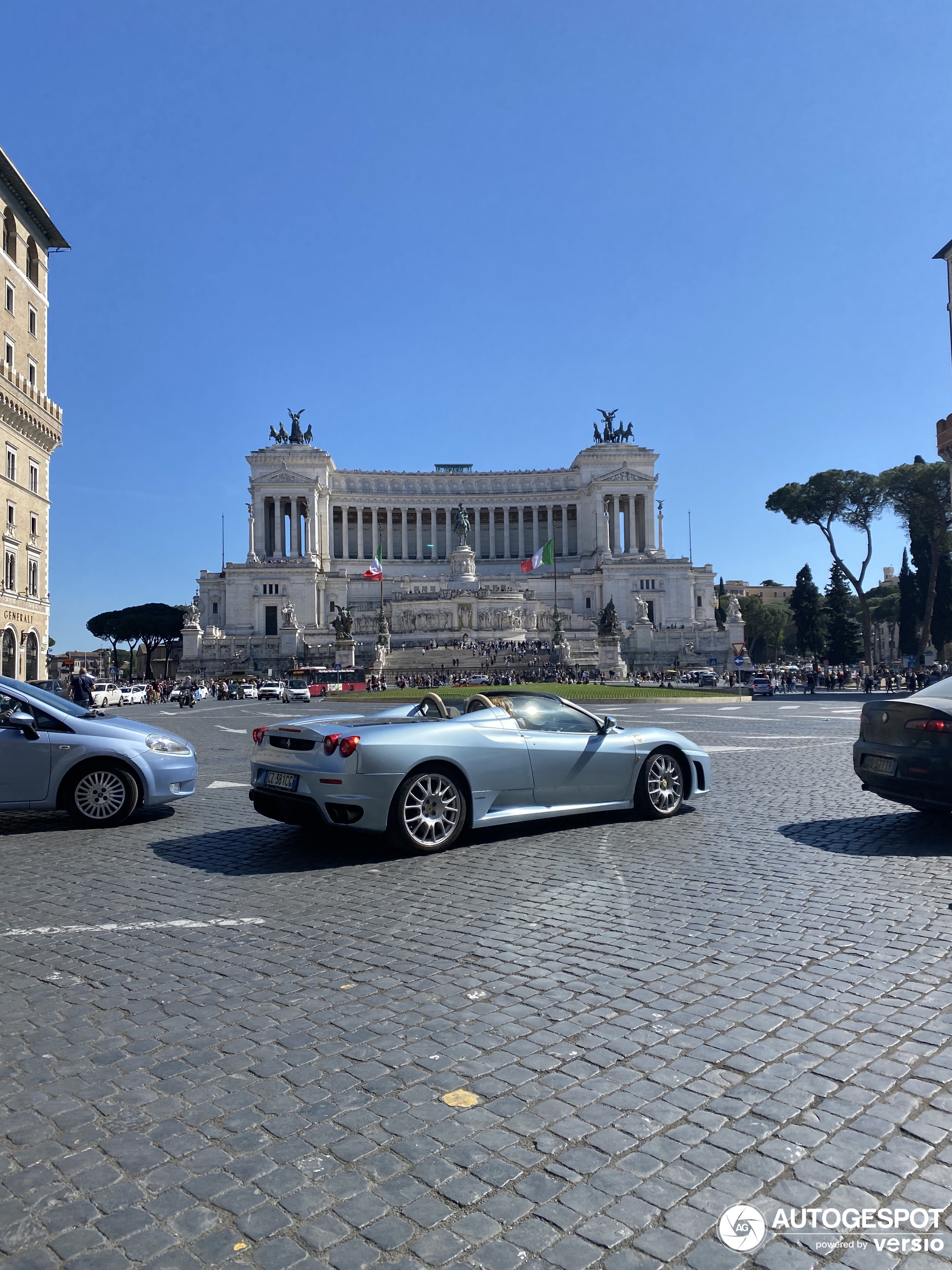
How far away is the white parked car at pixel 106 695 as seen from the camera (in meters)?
42.0

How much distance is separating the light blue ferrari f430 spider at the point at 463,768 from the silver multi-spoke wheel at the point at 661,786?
1 cm

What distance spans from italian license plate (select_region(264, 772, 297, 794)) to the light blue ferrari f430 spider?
0.01 meters

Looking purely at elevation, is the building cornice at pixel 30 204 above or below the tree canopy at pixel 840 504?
above

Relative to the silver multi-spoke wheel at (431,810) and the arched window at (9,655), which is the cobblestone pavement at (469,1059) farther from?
the arched window at (9,655)

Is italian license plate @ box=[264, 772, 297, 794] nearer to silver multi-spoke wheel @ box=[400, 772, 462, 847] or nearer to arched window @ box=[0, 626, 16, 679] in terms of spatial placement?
silver multi-spoke wheel @ box=[400, 772, 462, 847]

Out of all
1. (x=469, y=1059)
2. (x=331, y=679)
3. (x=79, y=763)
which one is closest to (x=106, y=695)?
(x=331, y=679)

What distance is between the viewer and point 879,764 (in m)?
8.80

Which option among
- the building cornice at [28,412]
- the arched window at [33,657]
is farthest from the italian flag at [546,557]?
the arched window at [33,657]

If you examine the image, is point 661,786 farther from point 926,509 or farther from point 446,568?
point 446,568

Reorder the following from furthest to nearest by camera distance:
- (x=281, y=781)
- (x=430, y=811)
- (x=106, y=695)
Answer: (x=106, y=695), (x=281, y=781), (x=430, y=811)

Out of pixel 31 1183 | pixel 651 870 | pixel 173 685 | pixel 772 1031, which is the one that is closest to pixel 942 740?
pixel 651 870

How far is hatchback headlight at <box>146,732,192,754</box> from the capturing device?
9.83 meters

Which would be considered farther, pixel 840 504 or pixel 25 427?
pixel 840 504

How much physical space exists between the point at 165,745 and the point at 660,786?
534 centimetres
